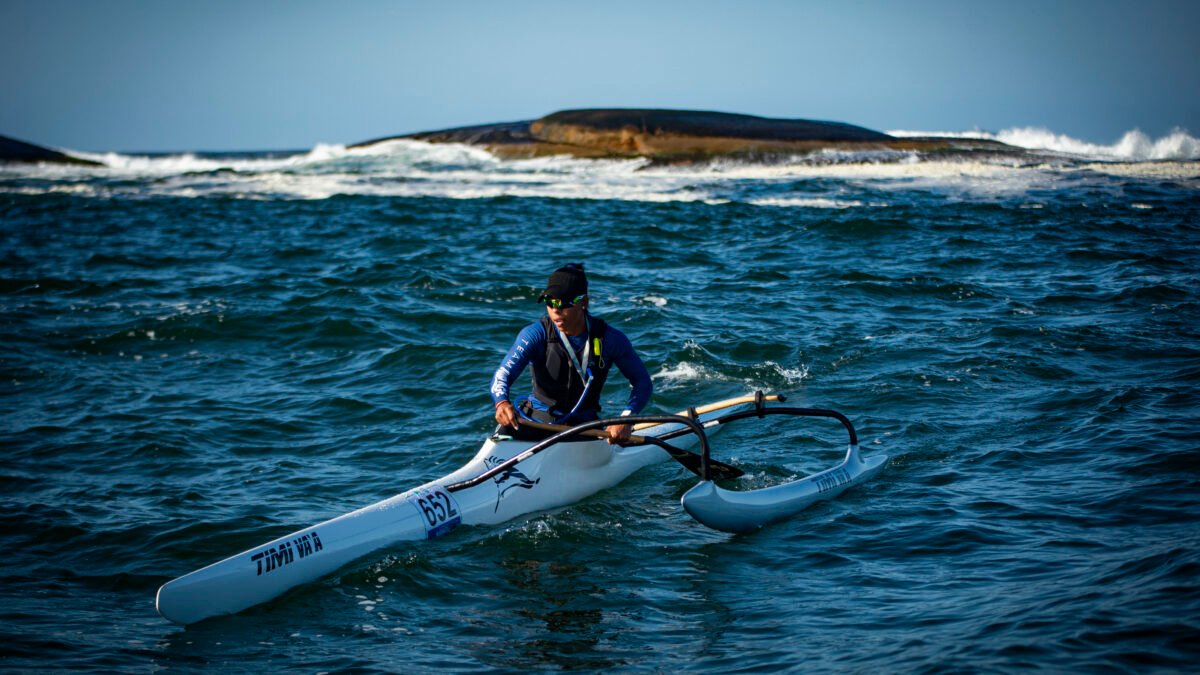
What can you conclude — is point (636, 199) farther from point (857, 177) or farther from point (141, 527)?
point (141, 527)

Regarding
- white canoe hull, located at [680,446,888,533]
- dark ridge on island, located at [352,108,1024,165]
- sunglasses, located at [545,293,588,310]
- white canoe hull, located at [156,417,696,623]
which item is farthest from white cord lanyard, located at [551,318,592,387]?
dark ridge on island, located at [352,108,1024,165]

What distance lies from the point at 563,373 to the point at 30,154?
4645 cm

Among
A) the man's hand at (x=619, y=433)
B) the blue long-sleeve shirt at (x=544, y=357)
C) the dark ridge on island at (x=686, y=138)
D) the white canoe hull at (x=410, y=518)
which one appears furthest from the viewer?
the dark ridge on island at (x=686, y=138)

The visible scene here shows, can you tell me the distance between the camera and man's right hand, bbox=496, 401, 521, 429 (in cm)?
672

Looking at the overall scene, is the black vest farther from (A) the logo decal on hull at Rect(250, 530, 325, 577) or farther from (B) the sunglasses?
(A) the logo decal on hull at Rect(250, 530, 325, 577)

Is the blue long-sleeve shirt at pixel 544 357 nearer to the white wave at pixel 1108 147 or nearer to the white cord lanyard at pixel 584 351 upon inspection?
the white cord lanyard at pixel 584 351

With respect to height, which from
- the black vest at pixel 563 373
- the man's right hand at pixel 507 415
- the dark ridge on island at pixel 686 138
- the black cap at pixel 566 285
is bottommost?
the man's right hand at pixel 507 415

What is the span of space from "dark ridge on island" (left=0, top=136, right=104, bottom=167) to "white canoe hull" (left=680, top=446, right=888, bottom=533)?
46.2m

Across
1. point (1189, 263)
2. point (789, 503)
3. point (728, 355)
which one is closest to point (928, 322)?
point (728, 355)

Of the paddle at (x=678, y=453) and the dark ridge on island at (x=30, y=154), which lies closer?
the paddle at (x=678, y=453)

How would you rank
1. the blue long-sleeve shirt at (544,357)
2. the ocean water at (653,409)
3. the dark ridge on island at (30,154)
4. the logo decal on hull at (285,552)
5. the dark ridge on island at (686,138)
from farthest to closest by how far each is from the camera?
the dark ridge on island at (30,154)
the dark ridge on island at (686,138)
the blue long-sleeve shirt at (544,357)
the logo decal on hull at (285,552)
the ocean water at (653,409)

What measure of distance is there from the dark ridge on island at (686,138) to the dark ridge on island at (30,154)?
18.7 metres

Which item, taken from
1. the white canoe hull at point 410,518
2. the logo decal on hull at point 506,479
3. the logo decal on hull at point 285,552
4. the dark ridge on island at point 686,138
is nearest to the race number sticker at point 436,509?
the white canoe hull at point 410,518

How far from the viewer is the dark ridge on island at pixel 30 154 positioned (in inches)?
1704
